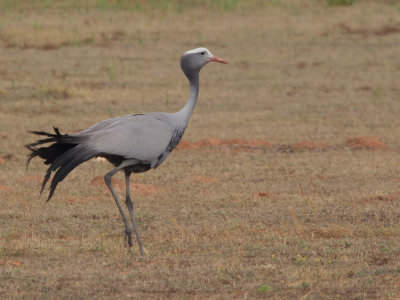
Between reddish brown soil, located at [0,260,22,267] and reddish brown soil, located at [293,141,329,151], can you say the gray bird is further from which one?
reddish brown soil, located at [293,141,329,151]

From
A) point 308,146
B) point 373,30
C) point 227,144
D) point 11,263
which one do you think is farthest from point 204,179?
point 373,30

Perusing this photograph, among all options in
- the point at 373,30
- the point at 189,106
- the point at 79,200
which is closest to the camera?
the point at 189,106

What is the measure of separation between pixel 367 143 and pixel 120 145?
676cm

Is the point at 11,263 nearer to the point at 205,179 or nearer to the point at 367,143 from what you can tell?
the point at 205,179

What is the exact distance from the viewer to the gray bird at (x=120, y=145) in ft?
23.3

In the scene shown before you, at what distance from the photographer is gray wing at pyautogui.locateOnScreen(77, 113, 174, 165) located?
23.9 feet

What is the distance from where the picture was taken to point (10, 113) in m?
16.2

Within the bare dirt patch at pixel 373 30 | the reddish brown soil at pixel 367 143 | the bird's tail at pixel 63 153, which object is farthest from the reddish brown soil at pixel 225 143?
the bare dirt patch at pixel 373 30

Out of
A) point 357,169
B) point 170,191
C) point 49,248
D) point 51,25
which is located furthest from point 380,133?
point 51,25

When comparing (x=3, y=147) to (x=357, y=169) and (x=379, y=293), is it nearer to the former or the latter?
(x=357, y=169)

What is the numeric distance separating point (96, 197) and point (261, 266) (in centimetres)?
374

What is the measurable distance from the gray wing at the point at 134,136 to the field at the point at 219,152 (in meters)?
0.82

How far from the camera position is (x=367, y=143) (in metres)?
13.4

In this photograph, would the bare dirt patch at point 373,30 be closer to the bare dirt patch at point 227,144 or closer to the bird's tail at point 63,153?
the bare dirt patch at point 227,144
